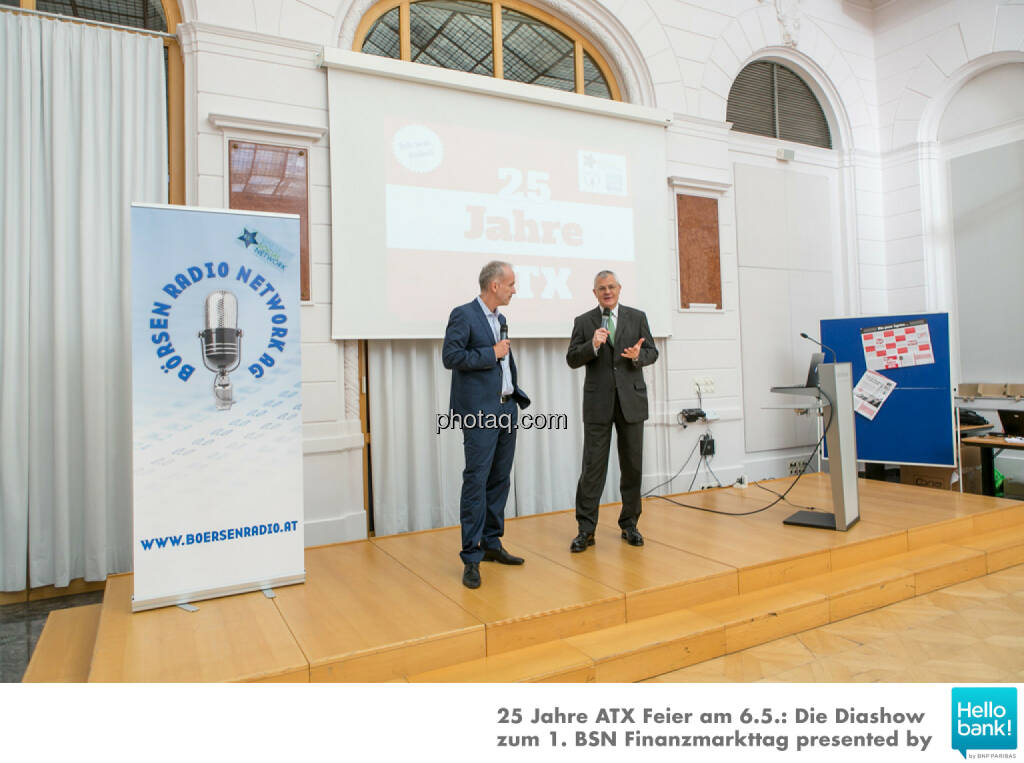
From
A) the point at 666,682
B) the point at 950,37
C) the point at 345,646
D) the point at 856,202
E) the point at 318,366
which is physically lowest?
the point at 666,682

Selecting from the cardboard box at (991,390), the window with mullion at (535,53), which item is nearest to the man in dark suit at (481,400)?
the window with mullion at (535,53)

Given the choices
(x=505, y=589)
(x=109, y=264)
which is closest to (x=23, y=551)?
(x=109, y=264)

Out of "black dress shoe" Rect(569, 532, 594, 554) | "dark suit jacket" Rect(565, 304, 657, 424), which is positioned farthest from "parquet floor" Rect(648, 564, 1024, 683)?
"dark suit jacket" Rect(565, 304, 657, 424)

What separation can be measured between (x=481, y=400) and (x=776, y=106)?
5058 mm

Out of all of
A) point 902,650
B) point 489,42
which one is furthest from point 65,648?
point 489,42

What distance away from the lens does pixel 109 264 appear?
3.62 metres

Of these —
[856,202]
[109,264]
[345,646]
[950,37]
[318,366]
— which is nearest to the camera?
A: [345,646]

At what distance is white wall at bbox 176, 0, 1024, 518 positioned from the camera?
153 inches

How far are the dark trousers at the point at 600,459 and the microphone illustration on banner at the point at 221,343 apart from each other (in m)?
1.80

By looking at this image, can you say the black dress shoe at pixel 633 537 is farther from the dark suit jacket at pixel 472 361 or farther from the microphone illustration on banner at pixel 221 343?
the microphone illustration on banner at pixel 221 343

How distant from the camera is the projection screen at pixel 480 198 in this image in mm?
4105

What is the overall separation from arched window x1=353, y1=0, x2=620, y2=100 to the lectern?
296cm

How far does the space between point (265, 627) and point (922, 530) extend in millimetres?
3604
